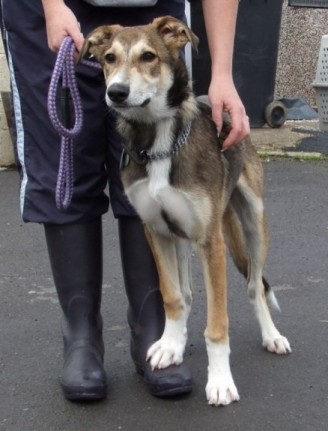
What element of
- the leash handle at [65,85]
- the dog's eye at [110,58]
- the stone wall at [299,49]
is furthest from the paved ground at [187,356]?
the stone wall at [299,49]

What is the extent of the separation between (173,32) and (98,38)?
0.26m

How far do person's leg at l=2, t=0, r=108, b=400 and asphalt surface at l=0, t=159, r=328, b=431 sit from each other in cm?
15

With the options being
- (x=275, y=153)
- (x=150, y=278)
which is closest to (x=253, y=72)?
(x=275, y=153)

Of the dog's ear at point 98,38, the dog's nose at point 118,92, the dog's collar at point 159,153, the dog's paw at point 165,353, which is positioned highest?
the dog's ear at point 98,38

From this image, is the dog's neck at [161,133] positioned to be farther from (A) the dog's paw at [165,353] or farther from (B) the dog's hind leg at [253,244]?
(A) the dog's paw at [165,353]

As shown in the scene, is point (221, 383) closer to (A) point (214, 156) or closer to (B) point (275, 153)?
(A) point (214, 156)

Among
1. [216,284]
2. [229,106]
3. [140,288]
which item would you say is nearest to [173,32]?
[229,106]

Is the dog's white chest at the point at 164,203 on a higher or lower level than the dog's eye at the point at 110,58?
lower

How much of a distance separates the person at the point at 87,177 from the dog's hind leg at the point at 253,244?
0.41 m

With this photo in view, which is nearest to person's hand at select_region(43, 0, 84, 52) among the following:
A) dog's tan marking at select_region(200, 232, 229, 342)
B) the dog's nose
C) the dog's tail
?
the dog's nose

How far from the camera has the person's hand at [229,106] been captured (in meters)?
2.82

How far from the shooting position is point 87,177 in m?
3.02

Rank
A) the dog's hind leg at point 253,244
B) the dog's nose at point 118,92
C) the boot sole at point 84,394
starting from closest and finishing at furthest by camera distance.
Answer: the dog's nose at point 118,92
the boot sole at point 84,394
the dog's hind leg at point 253,244

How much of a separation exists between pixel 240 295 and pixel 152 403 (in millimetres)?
1171
